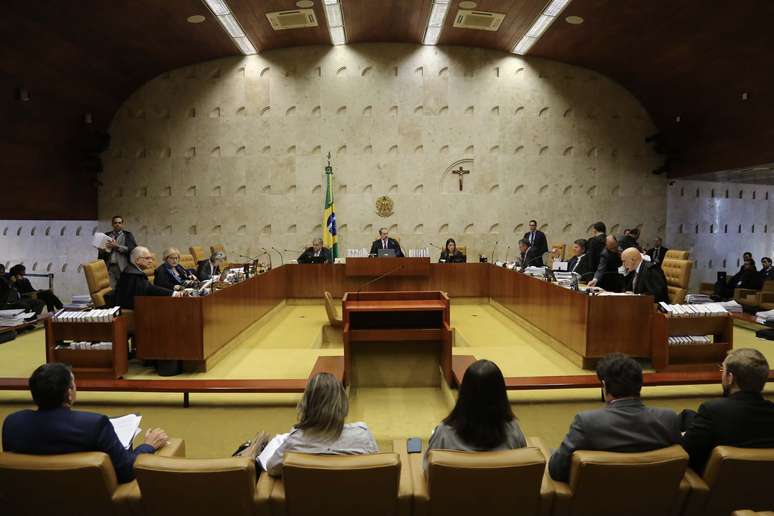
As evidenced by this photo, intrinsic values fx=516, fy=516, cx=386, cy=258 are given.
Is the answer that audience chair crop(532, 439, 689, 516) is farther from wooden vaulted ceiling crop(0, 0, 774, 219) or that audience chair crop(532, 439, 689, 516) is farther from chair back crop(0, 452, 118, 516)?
wooden vaulted ceiling crop(0, 0, 774, 219)

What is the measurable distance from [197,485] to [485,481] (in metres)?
0.93

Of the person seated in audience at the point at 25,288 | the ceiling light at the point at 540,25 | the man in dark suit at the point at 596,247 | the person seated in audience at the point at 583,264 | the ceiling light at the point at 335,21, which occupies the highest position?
the ceiling light at the point at 335,21

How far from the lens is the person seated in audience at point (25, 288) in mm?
6859

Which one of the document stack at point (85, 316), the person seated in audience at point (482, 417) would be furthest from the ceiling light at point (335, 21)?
the person seated in audience at point (482, 417)

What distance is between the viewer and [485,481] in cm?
166

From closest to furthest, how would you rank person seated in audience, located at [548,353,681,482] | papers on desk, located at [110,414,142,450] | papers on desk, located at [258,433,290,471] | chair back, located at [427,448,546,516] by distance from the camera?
chair back, located at [427,448,546,516], person seated in audience, located at [548,353,681,482], papers on desk, located at [258,433,290,471], papers on desk, located at [110,414,142,450]

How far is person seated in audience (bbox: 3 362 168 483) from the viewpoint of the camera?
181cm

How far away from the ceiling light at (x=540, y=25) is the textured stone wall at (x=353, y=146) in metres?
0.37

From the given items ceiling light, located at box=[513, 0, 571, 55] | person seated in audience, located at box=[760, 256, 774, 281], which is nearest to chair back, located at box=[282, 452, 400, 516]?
ceiling light, located at box=[513, 0, 571, 55]

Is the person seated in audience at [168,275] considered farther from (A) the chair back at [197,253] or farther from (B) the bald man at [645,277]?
(B) the bald man at [645,277]

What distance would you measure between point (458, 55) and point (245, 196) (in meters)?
5.11

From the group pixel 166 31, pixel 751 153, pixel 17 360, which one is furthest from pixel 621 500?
pixel 166 31

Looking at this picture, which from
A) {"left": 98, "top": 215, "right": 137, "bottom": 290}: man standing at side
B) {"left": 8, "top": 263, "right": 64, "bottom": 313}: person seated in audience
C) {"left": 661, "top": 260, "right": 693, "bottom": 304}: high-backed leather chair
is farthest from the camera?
{"left": 8, "top": 263, "right": 64, "bottom": 313}: person seated in audience

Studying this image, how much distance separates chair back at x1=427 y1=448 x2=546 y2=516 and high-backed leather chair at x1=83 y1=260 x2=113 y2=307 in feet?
15.2
